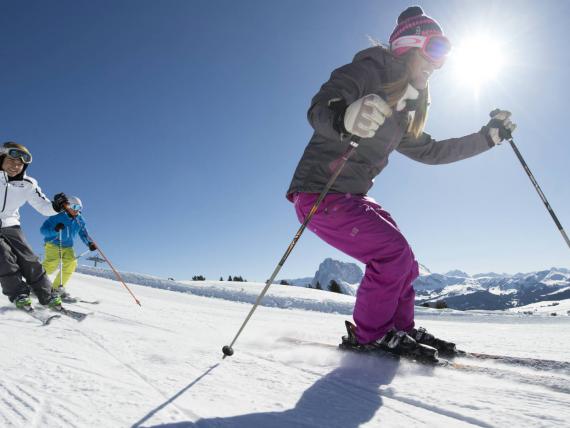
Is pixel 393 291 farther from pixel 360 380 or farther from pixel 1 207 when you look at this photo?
pixel 1 207

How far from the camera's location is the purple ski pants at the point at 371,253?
244 centimetres

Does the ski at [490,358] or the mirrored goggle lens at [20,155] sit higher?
the mirrored goggle lens at [20,155]

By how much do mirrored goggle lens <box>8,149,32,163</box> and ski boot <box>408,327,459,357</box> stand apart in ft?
16.3

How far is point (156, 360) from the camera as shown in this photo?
2055 millimetres

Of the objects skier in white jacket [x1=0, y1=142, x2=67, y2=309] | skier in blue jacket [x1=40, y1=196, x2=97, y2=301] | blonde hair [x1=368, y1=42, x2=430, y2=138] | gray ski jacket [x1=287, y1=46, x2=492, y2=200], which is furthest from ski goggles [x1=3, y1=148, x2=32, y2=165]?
blonde hair [x1=368, y1=42, x2=430, y2=138]

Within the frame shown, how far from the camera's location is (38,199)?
16.8 feet

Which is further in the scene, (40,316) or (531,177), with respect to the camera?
(531,177)

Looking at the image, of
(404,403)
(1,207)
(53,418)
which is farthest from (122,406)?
(1,207)

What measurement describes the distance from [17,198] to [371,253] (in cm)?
464

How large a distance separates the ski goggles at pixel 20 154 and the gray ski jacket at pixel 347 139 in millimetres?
3813

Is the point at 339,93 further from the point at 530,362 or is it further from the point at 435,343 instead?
the point at 530,362

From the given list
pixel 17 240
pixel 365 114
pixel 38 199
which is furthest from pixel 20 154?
pixel 365 114

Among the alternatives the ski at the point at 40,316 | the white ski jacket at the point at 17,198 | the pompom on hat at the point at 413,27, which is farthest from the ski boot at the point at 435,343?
the white ski jacket at the point at 17,198

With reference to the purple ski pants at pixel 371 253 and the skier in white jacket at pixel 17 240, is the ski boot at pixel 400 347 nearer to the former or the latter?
the purple ski pants at pixel 371 253
